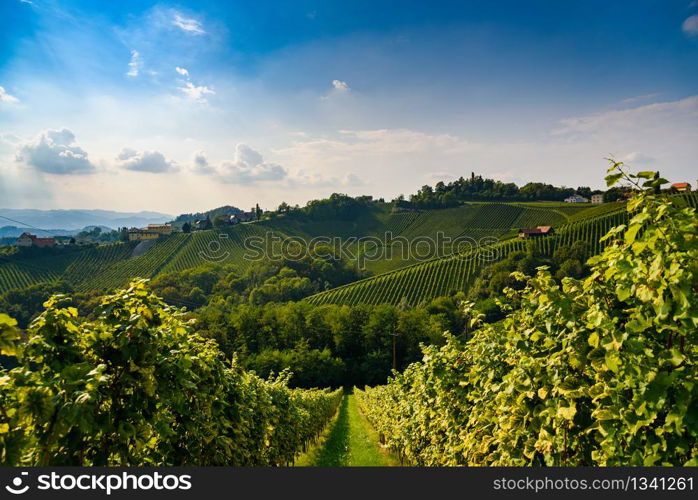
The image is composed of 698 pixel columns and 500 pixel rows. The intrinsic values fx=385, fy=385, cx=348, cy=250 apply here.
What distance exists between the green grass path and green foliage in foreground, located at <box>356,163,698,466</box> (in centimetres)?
851

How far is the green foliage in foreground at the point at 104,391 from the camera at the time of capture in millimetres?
2592

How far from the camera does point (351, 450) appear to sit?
1467cm

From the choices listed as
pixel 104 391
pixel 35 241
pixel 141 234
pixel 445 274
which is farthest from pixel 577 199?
pixel 35 241

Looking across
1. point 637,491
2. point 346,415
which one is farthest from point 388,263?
point 637,491

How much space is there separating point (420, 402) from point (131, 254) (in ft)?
391

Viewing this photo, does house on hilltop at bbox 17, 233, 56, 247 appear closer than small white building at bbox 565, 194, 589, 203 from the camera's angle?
Yes

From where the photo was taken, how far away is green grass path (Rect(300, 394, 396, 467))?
A: 12.2m

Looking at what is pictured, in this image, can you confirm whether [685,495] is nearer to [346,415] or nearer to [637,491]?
[637,491]

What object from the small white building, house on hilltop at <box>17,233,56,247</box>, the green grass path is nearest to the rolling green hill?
house on hilltop at <box>17,233,56,247</box>

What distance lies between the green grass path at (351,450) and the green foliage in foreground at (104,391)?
8.51 meters

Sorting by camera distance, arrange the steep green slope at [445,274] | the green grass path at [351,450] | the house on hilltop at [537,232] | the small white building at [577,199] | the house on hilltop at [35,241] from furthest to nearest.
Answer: the small white building at [577,199]
the house on hilltop at [35,241]
the house on hilltop at [537,232]
the steep green slope at [445,274]
the green grass path at [351,450]
